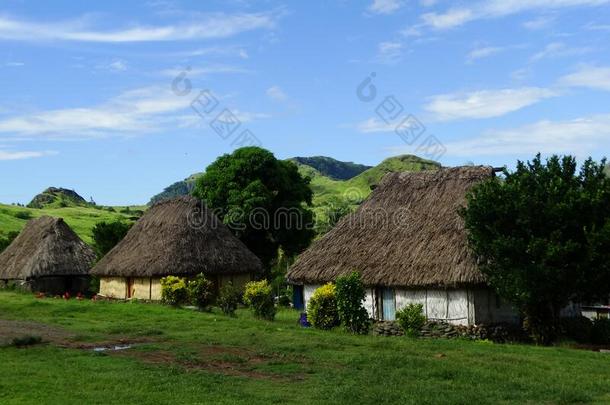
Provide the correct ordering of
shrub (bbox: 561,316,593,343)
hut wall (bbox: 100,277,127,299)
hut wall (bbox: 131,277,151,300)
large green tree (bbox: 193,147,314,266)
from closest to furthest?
1. shrub (bbox: 561,316,593,343)
2. hut wall (bbox: 131,277,151,300)
3. hut wall (bbox: 100,277,127,299)
4. large green tree (bbox: 193,147,314,266)

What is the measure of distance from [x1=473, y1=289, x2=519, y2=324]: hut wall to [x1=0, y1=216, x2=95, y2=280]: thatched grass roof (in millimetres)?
26431

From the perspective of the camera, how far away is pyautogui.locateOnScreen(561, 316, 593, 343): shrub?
21.4 meters

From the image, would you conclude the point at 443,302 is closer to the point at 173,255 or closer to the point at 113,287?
the point at 173,255

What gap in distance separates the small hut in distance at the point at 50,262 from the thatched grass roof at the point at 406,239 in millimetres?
18745

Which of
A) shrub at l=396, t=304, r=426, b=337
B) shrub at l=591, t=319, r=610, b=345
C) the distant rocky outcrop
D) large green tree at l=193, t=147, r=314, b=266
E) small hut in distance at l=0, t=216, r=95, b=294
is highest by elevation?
the distant rocky outcrop

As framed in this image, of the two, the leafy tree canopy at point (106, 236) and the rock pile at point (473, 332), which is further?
the leafy tree canopy at point (106, 236)

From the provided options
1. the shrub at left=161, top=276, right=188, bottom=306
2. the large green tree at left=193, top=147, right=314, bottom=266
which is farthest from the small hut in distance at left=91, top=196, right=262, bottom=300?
the large green tree at left=193, top=147, right=314, bottom=266

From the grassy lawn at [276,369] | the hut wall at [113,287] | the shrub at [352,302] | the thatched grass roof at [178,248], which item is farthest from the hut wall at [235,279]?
the shrub at [352,302]

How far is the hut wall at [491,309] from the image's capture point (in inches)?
843

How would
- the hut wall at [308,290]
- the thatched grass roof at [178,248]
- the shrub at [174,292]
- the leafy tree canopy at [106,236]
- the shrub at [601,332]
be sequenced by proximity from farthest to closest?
the leafy tree canopy at [106,236] < the thatched grass roof at [178,248] < the shrub at [174,292] < the hut wall at [308,290] < the shrub at [601,332]

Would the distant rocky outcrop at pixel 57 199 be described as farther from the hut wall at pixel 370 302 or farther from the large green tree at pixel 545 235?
the large green tree at pixel 545 235

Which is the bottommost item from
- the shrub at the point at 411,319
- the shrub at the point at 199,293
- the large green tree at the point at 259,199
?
the shrub at the point at 411,319

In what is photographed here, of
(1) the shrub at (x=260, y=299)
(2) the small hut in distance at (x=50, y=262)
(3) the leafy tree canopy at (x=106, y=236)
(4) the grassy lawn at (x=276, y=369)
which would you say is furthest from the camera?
(3) the leafy tree canopy at (x=106, y=236)

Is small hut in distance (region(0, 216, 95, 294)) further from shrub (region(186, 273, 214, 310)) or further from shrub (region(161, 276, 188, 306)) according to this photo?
shrub (region(186, 273, 214, 310))
